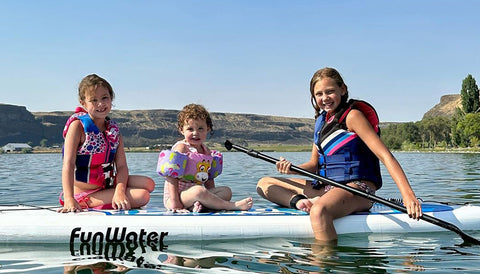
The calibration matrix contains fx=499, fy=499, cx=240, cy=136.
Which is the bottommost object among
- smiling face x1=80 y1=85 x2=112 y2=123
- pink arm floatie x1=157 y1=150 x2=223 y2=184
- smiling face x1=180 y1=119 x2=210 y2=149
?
pink arm floatie x1=157 y1=150 x2=223 y2=184

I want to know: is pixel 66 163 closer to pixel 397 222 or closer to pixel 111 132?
pixel 111 132

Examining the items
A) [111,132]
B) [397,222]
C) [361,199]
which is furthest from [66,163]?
[397,222]

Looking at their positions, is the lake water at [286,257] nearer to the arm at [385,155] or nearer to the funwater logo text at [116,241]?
the funwater logo text at [116,241]

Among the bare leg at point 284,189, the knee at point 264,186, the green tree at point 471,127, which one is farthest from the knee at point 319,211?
the green tree at point 471,127

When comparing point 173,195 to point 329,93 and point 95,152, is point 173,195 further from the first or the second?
point 329,93

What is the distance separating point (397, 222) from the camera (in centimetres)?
537

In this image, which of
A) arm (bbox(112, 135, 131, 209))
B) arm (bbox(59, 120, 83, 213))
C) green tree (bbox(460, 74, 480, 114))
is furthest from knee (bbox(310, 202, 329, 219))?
green tree (bbox(460, 74, 480, 114))

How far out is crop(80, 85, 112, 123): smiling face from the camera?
212 inches

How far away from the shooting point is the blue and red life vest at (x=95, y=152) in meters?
5.42

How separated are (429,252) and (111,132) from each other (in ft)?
11.7

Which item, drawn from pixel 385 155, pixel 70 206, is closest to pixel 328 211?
pixel 385 155

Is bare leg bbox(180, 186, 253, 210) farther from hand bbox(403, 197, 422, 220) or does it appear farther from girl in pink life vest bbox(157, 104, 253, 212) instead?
hand bbox(403, 197, 422, 220)

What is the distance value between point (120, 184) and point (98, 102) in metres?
0.93

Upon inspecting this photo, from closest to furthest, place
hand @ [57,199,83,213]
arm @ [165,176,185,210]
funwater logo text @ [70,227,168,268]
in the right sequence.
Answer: funwater logo text @ [70,227,168,268] < hand @ [57,199,83,213] < arm @ [165,176,185,210]
